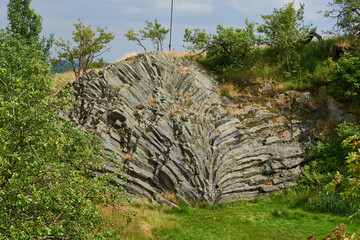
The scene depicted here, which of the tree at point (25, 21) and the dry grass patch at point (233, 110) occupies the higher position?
the tree at point (25, 21)

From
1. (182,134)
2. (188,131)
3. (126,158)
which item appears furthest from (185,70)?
(126,158)

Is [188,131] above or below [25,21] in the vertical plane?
below

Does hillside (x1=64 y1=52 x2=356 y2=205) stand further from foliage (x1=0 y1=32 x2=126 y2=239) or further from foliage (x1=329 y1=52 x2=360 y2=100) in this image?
foliage (x1=0 y1=32 x2=126 y2=239)

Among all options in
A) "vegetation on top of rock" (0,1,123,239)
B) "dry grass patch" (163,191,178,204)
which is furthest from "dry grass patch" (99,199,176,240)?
"vegetation on top of rock" (0,1,123,239)

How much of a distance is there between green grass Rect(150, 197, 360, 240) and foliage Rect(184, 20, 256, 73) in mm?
14864

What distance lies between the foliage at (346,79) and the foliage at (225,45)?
841cm

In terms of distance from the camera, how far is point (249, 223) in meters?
14.1

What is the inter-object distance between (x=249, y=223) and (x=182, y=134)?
6.26 metres

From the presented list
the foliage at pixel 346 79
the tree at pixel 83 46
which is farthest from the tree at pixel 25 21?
the foliage at pixel 346 79

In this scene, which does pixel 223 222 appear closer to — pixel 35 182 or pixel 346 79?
pixel 35 182

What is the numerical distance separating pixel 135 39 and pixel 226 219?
Result: 23.5 meters

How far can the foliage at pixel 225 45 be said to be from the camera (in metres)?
27.3

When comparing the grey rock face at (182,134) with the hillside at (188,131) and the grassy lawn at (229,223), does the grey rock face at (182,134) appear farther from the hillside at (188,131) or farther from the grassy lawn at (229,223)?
the grassy lawn at (229,223)

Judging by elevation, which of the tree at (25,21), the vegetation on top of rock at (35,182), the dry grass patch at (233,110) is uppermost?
the tree at (25,21)
